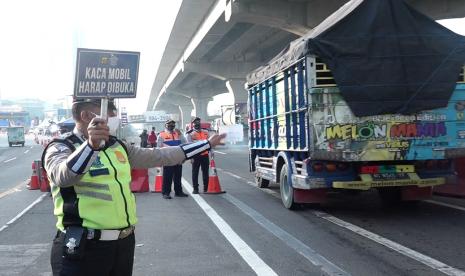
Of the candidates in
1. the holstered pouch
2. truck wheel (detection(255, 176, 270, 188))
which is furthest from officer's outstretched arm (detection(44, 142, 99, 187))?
truck wheel (detection(255, 176, 270, 188))

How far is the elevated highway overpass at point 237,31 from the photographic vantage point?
23.1 metres

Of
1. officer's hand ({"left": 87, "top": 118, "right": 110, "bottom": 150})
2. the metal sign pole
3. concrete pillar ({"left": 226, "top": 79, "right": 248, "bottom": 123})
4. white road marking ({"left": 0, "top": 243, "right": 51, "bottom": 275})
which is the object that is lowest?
white road marking ({"left": 0, "top": 243, "right": 51, "bottom": 275})

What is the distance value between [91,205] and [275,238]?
4.78 metres

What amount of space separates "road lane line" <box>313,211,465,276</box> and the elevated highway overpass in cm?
1586

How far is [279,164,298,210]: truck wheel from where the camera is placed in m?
9.65

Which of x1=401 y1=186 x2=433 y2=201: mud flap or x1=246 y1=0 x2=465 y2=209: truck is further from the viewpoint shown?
x1=401 y1=186 x2=433 y2=201: mud flap

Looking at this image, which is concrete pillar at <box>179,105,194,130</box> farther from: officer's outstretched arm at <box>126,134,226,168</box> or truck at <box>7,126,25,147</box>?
officer's outstretched arm at <box>126,134,226,168</box>

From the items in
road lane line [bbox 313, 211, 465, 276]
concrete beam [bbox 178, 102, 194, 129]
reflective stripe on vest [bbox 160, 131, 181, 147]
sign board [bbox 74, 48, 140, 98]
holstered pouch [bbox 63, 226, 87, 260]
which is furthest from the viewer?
concrete beam [bbox 178, 102, 194, 129]

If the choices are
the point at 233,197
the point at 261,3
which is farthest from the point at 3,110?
the point at 233,197

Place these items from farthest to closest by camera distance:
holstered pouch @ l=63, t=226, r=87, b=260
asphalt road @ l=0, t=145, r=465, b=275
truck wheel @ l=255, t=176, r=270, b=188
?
truck wheel @ l=255, t=176, r=270, b=188
asphalt road @ l=0, t=145, r=465, b=275
holstered pouch @ l=63, t=226, r=87, b=260

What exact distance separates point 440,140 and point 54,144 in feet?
22.7

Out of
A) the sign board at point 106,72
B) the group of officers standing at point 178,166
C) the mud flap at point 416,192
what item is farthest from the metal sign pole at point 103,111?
the group of officers standing at point 178,166

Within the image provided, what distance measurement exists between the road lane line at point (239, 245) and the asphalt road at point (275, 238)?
0.01 m

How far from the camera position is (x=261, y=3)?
910 inches
